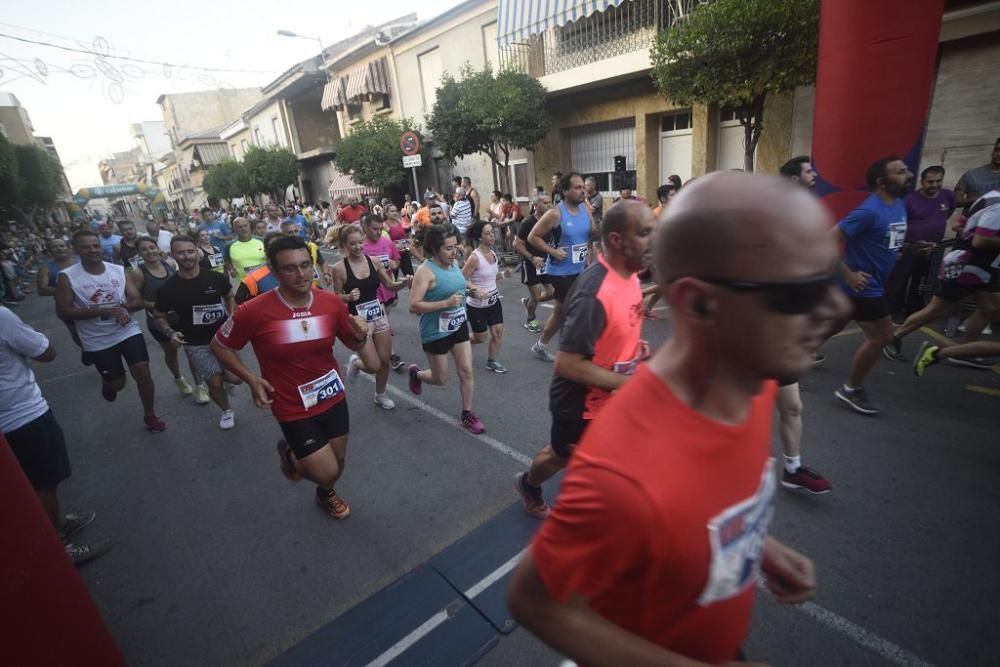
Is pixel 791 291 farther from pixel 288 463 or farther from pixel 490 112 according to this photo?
pixel 490 112

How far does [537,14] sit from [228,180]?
28997 mm

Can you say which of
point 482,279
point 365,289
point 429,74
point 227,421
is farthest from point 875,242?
point 429,74

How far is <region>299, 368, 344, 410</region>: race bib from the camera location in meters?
3.21

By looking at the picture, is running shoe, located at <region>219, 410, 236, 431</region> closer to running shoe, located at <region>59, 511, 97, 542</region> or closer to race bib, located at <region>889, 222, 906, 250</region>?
running shoe, located at <region>59, 511, 97, 542</region>

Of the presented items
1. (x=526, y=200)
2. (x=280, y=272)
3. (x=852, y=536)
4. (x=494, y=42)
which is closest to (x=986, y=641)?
(x=852, y=536)

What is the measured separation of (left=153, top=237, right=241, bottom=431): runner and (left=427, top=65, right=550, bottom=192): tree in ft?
32.7

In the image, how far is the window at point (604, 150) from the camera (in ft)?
44.8

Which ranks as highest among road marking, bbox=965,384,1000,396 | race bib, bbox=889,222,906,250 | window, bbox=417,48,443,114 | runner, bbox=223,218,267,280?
window, bbox=417,48,443,114

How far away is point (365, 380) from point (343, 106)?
73.1 feet

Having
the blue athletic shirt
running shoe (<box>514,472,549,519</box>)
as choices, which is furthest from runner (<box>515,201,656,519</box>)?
the blue athletic shirt

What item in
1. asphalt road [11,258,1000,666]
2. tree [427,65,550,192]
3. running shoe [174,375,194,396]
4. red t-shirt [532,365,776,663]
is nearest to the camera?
red t-shirt [532,365,776,663]

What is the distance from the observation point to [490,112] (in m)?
13.2

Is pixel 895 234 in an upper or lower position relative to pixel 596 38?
lower

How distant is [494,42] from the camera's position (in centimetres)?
1598
